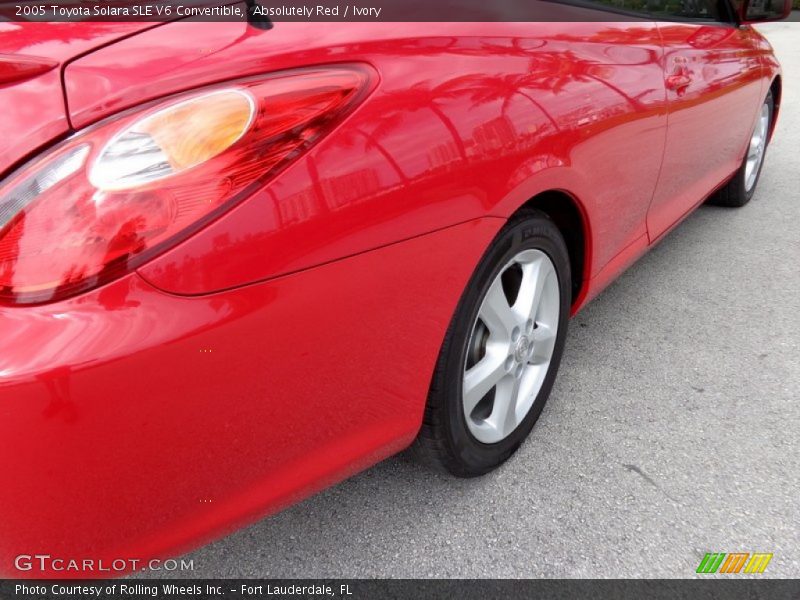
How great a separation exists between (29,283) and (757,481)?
1883 mm

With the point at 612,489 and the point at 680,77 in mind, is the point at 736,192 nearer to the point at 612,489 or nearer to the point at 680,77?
the point at 680,77

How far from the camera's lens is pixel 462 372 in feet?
5.34

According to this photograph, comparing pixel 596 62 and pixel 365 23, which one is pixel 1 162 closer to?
pixel 365 23

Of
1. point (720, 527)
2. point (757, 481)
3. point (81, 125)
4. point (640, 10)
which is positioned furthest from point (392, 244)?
point (640, 10)

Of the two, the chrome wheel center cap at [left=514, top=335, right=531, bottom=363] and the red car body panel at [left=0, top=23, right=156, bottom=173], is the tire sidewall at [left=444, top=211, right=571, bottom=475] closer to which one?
the chrome wheel center cap at [left=514, top=335, right=531, bottom=363]

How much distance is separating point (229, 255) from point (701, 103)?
2264mm

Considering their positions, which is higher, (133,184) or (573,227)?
(133,184)

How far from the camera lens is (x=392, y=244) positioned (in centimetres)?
125

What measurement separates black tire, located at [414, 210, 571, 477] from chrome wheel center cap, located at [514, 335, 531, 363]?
20 cm

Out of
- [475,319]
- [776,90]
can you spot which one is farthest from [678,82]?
[776,90]

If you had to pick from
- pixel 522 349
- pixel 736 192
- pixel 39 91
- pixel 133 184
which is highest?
pixel 39 91

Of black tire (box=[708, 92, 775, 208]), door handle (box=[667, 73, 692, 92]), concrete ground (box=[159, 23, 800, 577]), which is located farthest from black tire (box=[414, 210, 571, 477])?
black tire (box=[708, 92, 775, 208])

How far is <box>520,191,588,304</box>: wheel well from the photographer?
6.12 ft

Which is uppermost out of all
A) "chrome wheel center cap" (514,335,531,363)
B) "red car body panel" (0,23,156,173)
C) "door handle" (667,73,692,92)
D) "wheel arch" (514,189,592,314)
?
"red car body panel" (0,23,156,173)
